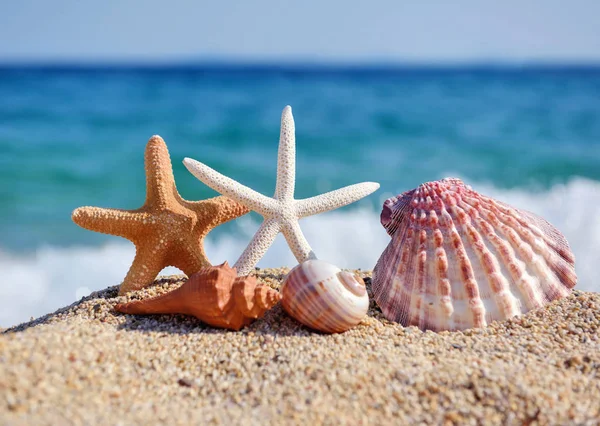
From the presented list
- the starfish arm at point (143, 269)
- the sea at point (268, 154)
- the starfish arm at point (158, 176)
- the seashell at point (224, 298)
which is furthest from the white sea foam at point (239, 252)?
the seashell at point (224, 298)

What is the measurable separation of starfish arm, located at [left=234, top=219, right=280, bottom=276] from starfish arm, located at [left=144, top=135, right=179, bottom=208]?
665 mm

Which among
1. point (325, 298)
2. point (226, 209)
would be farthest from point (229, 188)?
point (325, 298)

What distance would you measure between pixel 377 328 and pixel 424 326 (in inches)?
12.7

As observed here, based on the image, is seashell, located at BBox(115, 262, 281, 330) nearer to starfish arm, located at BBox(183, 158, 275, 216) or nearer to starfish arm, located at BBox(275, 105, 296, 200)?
starfish arm, located at BBox(183, 158, 275, 216)

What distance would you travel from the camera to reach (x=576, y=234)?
6.75 meters

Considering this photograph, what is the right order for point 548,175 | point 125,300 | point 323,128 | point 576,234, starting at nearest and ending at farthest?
point 125,300 → point 576,234 → point 548,175 → point 323,128

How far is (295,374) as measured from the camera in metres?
2.70

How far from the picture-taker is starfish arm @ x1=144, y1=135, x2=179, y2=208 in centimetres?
388

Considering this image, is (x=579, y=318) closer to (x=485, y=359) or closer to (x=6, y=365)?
(x=485, y=359)

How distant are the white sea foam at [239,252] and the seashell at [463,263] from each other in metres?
2.03

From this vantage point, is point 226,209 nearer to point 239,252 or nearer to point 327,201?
point 327,201

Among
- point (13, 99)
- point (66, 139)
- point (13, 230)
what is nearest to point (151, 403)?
point (13, 230)

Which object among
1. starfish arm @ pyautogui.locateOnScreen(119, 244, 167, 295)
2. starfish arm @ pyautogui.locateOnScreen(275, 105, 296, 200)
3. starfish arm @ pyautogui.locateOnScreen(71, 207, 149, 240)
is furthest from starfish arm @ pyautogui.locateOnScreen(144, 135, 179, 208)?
starfish arm @ pyautogui.locateOnScreen(275, 105, 296, 200)

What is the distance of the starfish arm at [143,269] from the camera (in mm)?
3793
